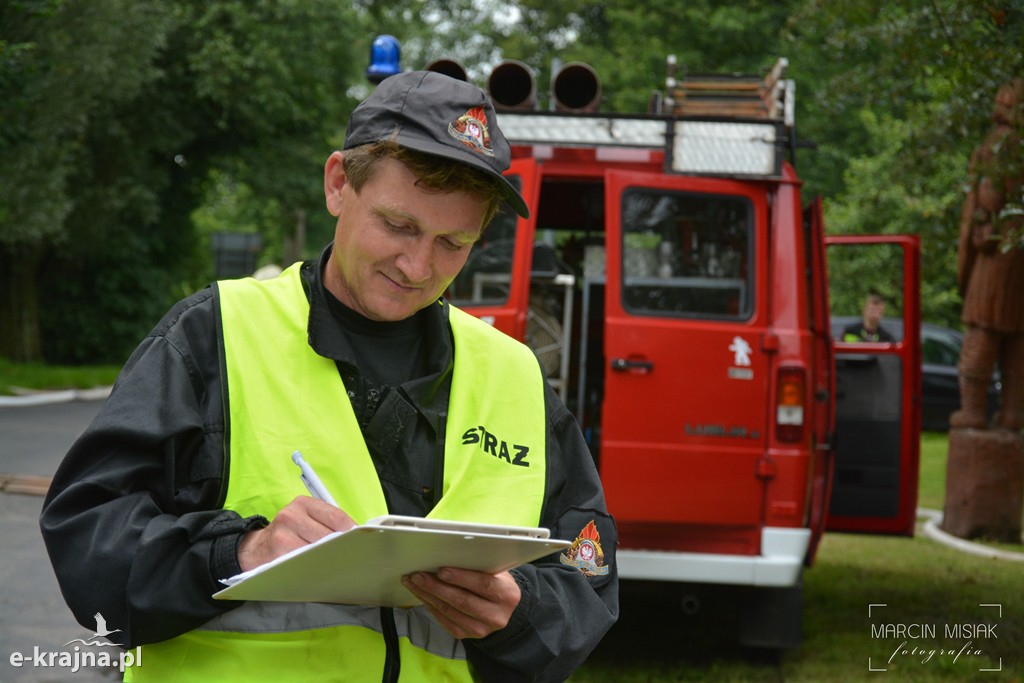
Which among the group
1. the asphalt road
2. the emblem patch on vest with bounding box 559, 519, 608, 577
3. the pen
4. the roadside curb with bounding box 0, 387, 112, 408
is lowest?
the roadside curb with bounding box 0, 387, 112, 408

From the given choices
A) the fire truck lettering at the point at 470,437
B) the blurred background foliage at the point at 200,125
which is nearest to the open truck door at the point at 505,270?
the fire truck lettering at the point at 470,437

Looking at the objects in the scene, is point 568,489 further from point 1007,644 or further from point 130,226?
point 130,226

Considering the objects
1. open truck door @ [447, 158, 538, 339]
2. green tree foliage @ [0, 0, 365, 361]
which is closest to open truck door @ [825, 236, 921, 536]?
open truck door @ [447, 158, 538, 339]

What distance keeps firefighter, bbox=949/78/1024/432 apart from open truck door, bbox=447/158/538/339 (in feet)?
7.71

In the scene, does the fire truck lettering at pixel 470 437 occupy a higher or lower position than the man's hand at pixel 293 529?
higher

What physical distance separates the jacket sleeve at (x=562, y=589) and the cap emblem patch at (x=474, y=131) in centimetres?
47

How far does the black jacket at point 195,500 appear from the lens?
1.79 metres

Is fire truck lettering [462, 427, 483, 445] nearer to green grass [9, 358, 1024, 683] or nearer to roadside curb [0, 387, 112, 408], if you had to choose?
green grass [9, 358, 1024, 683]

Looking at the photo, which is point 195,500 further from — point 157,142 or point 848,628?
point 157,142

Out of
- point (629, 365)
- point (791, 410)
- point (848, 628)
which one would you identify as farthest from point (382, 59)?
point (848, 628)

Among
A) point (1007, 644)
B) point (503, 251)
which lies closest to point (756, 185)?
point (503, 251)

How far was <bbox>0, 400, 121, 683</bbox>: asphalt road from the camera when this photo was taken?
548 centimetres

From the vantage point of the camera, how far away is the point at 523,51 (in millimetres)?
31125

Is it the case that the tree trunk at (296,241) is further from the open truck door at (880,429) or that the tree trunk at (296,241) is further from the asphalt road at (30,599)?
the open truck door at (880,429)
